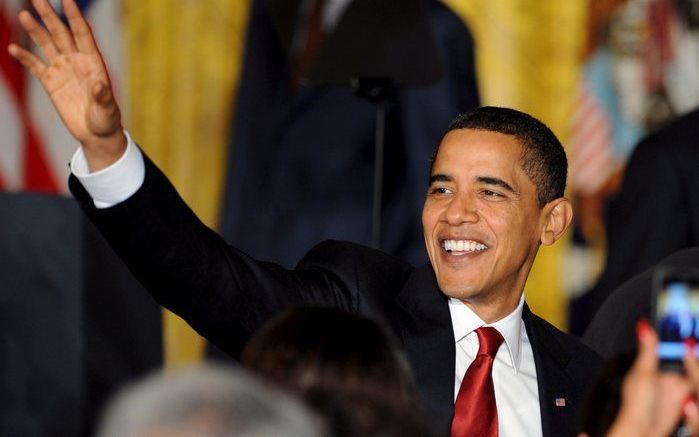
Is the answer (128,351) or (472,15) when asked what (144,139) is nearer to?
(472,15)

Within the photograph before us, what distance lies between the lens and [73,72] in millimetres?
1842

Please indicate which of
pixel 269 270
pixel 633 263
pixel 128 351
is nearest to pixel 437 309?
pixel 269 270

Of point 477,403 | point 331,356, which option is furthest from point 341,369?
point 477,403

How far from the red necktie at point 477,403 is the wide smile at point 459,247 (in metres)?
0.17

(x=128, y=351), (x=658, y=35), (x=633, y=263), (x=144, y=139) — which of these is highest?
(x=658, y=35)

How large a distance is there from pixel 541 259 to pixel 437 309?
2.19 m

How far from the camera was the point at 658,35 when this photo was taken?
175 inches

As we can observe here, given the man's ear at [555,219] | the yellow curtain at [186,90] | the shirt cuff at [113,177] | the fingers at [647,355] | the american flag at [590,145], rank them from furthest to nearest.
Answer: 1. the yellow curtain at [186,90]
2. the american flag at [590,145]
3. the man's ear at [555,219]
4. the shirt cuff at [113,177]
5. the fingers at [647,355]

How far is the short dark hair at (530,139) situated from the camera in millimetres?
2400

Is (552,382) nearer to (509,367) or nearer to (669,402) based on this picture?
(509,367)

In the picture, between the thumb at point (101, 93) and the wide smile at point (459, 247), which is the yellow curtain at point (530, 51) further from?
the thumb at point (101, 93)

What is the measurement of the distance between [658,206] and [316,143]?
1084mm

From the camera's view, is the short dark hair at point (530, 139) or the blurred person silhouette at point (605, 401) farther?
the short dark hair at point (530, 139)

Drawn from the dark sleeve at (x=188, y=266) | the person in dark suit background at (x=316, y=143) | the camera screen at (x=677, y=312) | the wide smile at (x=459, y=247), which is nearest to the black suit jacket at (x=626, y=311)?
the wide smile at (x=459, y=247)
